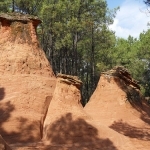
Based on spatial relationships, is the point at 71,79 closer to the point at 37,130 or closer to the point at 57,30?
the point at 37,130

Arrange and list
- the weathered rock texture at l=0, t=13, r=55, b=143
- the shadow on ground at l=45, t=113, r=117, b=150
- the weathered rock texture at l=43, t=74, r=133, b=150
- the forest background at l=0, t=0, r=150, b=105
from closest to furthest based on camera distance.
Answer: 1. the shadow on ground at l=45, t=113, r=117, b=150
2. the weathered rock texture at l=43, t=74, r=133, b=150
3. the weathered rock texture at l=0, t=13, r=55, b=143
4. the forest background at l=0, t=0, r=150, b=105

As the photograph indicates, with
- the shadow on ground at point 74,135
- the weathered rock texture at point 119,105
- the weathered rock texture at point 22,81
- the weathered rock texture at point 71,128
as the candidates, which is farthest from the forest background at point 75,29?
the shadow on ground at point 74,135

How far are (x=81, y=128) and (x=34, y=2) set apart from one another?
18.1 m

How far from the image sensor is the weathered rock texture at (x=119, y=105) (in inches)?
621

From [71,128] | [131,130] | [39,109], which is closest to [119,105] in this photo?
[131,130]

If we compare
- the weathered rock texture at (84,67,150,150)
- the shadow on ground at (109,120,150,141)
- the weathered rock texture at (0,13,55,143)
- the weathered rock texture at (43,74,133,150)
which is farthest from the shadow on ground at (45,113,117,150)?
the weathered rock texture at (84,67,150,150)

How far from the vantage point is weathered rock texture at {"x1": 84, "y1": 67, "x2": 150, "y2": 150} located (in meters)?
15.8

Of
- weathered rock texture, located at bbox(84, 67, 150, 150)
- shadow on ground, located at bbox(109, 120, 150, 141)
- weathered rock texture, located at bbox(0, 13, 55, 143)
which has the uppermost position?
weathered rock texture, located at bbox(0, 13, 55, 143)

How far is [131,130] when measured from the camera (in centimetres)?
1463

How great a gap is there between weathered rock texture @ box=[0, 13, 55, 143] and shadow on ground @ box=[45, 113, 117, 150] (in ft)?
1.83

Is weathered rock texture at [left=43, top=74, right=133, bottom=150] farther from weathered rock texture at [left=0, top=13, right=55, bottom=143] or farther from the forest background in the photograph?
the forest background

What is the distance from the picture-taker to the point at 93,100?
58.5 feet

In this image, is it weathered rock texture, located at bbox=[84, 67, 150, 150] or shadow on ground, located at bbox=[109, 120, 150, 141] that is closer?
shadow on ground, located at bbox=[109, 120, 150, 141]

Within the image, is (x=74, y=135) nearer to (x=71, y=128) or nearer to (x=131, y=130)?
(x=71, y=128)
